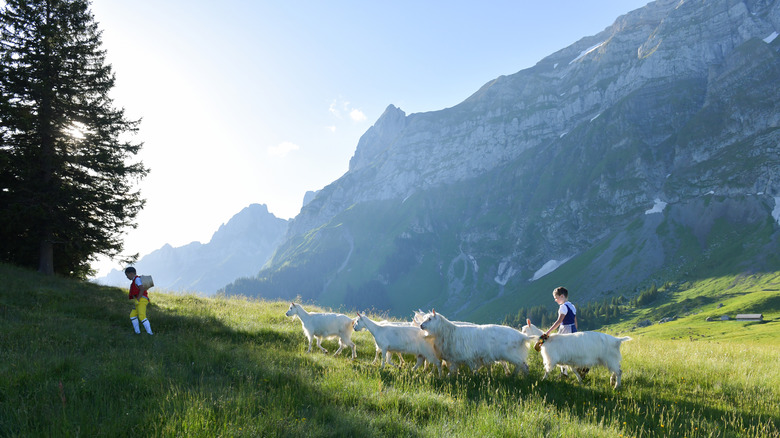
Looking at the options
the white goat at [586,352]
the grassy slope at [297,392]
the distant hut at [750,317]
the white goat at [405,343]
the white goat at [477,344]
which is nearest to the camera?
the grassy slope at [297,392]

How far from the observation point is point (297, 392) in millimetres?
7016

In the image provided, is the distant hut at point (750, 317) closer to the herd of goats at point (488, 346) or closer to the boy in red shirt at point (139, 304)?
the herd of goats at point (488, 346)

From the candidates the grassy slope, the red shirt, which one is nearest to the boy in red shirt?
the red shirt

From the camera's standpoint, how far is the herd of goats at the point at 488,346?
9516 mm

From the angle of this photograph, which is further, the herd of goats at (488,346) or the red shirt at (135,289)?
the red shirt at (135,289)

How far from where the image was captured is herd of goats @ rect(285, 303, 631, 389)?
9516 mm

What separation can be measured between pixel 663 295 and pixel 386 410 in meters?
207

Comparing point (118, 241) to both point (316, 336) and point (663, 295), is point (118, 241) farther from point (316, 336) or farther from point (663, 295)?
point (663, 295)

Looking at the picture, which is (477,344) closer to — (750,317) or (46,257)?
(46,257)

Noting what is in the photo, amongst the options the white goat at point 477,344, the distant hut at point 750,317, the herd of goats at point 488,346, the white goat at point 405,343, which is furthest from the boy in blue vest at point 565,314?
the distant hut at point 750,317

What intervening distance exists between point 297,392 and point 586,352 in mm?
7415

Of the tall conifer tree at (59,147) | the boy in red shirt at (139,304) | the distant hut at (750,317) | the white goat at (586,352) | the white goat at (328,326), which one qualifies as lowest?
the distant hut at (750,317)

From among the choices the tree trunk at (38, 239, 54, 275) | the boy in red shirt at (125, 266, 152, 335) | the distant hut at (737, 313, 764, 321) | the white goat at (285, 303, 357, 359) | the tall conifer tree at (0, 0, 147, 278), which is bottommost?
the distant hut at (737, 313, 764, 321)

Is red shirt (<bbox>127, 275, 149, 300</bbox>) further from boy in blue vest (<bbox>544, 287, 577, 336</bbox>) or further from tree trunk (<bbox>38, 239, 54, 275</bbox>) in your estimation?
boy in blue vest (<bbox>544, 287, 577, 336</bbox>)
